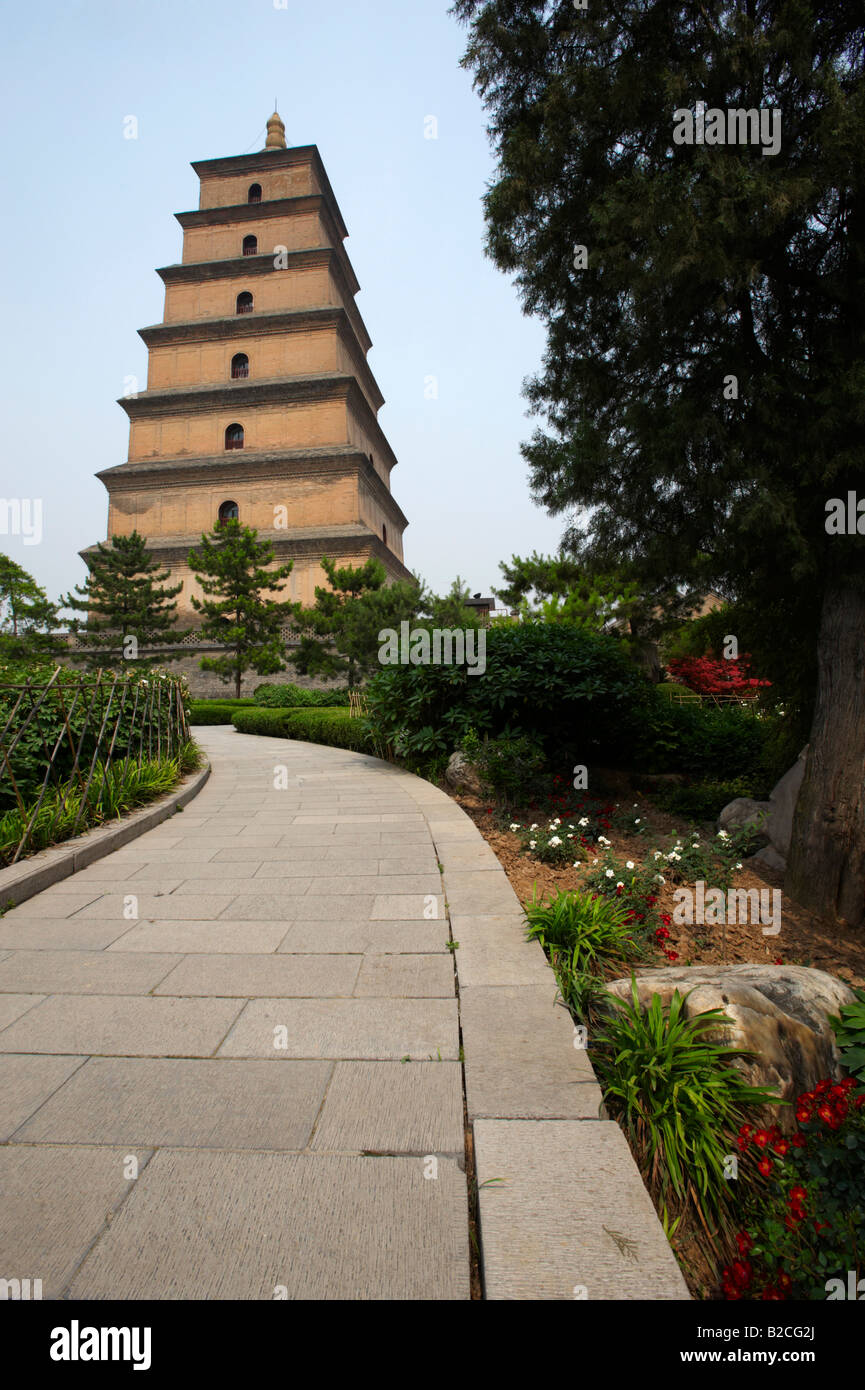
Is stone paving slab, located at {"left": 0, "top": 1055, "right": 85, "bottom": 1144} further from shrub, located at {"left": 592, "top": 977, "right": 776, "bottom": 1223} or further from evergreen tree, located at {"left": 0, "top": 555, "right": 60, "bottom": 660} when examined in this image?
evergreen tree, located at {"left": 0, "top": 555, "right": 60, "bottom": 660}

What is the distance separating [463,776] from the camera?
317 inches

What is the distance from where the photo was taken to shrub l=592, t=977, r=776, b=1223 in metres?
2.05

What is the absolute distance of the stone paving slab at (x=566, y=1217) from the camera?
5.24 feet

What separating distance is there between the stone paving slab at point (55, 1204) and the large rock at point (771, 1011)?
1866 millimetres

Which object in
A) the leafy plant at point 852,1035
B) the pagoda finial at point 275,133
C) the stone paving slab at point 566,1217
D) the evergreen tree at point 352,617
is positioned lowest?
the stone paving slab at point 566,1217

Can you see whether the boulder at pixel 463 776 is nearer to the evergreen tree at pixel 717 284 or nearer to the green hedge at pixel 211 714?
the evergreen tree at pixel 717 284

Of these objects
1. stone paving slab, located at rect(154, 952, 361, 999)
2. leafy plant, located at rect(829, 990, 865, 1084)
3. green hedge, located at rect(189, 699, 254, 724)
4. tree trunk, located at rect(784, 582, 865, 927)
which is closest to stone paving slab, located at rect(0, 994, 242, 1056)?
stone paving slab, located at rect(154, 952, 361, 999)

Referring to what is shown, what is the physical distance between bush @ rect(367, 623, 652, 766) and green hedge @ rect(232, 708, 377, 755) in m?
2.06

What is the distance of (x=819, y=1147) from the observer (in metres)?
2.12

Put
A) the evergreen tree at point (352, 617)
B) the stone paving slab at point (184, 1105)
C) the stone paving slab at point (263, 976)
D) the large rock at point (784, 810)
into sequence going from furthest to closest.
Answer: the evergreen tree at point (352, 617) < the large rock at point (784, 810) < the stone paving slab at point (263, 976) < the stone paving slab at point (184, 1105)

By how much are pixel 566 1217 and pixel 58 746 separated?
214 inches

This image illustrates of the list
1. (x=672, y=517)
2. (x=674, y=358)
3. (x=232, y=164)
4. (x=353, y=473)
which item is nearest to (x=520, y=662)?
(x=672, y=517)

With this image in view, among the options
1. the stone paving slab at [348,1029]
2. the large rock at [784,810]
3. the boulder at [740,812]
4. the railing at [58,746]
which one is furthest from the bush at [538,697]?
the stone paving slab at [348,1029]
